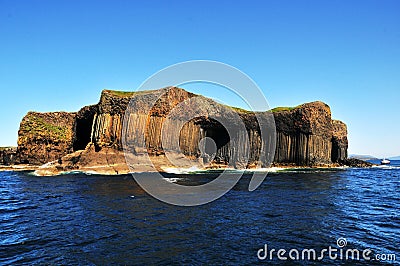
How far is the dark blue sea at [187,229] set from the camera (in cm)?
1298

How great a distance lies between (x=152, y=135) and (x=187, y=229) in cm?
5061

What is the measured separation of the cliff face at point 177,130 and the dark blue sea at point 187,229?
38.3m

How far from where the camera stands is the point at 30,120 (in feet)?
268

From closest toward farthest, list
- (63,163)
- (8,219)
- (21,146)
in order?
1. (8,219)
2. (63,163)
3. (21,146)

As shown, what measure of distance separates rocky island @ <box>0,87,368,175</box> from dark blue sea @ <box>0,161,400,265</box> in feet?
113

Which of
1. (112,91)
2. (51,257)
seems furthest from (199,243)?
(112,91)

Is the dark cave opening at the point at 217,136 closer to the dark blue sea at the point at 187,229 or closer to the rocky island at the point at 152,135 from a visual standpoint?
the rocky island at the point at 152,135

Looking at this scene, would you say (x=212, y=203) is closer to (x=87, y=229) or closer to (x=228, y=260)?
(x=87, y=229)

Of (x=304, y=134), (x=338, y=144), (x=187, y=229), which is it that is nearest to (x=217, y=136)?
(x=304, y=134)

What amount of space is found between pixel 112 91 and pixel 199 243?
60004 mm

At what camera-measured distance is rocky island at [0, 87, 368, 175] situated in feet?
205

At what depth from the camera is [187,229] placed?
683 inches

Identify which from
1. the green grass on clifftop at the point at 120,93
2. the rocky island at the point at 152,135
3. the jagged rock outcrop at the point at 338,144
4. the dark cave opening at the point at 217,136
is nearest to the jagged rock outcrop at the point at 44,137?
the rocky island at the point at 152,135

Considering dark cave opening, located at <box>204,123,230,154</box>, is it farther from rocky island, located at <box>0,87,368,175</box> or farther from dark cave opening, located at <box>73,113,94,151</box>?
dark cave opening, located at <box>73,113,94,151</box>
